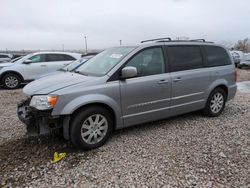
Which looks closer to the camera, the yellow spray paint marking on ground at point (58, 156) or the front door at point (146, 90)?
the yellow spray paint marking on ground at point (58, 156)

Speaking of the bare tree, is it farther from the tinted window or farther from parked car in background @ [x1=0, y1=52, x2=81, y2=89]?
parked car in background @ [x1=0, y1=52, x2=81, y2=89]

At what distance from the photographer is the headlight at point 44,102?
288 centimetres

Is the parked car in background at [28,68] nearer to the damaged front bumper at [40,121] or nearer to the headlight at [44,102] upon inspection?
the damaged front bumper at [40,121]

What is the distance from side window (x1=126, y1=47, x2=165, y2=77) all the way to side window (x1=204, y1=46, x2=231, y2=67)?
129 centimetres

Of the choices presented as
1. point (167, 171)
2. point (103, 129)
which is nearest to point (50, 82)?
point (103, 129)

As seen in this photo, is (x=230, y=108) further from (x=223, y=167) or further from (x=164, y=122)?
(x=223, y=167)

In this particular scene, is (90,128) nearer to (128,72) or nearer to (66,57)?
(128,72)

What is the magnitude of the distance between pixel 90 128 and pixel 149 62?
1.54 metres

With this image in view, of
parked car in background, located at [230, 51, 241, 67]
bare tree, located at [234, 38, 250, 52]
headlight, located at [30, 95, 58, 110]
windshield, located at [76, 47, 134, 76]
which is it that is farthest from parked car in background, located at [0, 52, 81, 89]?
bare tree, located at [234, 38, 250, 52]

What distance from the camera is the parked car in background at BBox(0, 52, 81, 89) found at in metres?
8.35

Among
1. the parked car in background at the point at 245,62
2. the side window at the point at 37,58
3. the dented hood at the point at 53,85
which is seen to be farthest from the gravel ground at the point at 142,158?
the parked car in background at the point at 245,62

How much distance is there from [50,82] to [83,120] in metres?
0.85

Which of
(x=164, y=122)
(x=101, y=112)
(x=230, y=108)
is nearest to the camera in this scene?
(x=101, y=112)

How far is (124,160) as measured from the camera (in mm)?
2953
